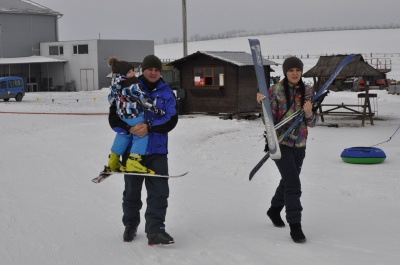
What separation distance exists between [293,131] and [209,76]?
1846 cm

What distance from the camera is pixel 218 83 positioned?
77.9 feet

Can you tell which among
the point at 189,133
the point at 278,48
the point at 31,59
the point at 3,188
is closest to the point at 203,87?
the point at 189,133

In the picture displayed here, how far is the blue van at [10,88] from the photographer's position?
37.5 metres

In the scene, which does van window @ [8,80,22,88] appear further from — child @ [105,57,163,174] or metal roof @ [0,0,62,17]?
child @ [105,57,163,174]

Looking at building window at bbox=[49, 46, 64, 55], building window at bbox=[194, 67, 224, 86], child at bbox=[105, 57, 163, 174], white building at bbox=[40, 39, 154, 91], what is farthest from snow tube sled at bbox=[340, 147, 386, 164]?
building window at bbox=[49, 46, 64, 55]

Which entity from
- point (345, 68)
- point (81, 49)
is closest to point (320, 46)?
point (81, 49)

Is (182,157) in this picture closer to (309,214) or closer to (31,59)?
(309,214)

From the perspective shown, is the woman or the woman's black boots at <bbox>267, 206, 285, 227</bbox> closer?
the woman

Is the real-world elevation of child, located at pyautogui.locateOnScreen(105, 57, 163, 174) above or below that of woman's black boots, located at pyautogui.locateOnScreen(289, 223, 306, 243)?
above

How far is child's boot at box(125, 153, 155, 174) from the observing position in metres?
5.59

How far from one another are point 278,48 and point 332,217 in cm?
9794

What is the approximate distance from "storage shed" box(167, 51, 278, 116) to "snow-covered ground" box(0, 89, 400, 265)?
27.4 ft

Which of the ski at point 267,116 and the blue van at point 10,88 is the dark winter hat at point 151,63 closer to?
the ski at point 267,116

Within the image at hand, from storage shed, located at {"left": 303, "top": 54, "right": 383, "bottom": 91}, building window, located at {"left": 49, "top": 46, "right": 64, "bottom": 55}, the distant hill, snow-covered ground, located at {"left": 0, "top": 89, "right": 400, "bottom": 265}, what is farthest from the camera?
the distant hill
